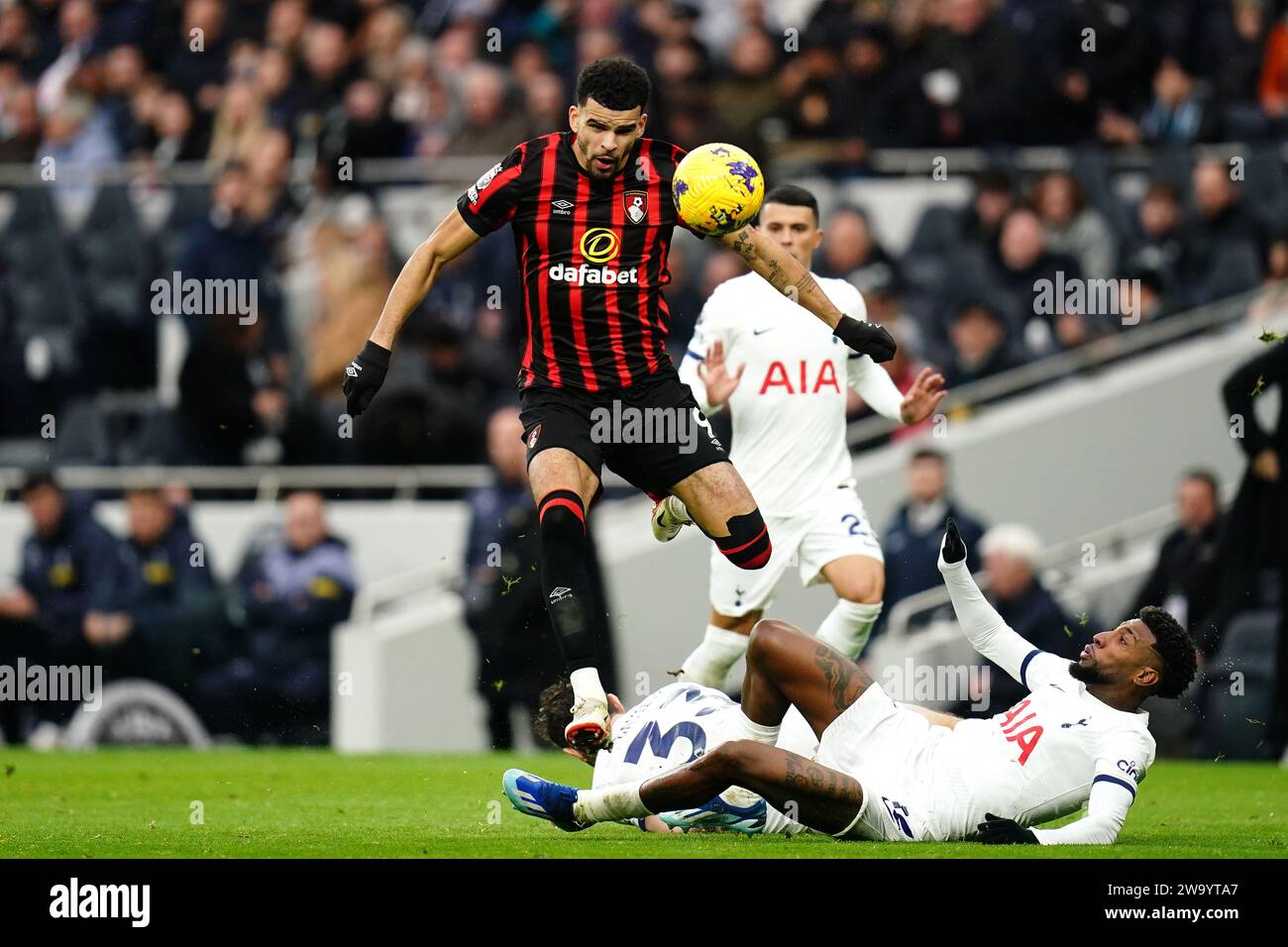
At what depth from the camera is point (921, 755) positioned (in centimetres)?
792

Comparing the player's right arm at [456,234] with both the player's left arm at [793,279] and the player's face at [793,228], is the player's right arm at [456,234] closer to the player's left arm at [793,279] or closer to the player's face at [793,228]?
the player's left arm at [793,279]

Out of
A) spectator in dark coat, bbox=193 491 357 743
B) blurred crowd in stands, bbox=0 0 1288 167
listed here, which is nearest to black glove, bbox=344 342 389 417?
spectator in dark coat, bbox=193 491 357 743

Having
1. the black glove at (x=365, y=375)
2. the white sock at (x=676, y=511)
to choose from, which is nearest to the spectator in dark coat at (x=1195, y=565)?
the white sock at (x=676, y=511)

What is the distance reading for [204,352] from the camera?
15.0m

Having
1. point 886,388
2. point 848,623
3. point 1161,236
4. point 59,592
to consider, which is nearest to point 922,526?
point 886,388

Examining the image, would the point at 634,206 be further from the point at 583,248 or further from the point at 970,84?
the point at 970,84

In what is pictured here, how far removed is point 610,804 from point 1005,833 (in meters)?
1.45

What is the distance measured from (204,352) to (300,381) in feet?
2.50

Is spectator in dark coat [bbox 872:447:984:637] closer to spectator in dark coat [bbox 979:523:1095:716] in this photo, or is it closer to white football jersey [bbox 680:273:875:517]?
spectator in dark coat [bbox 979:523:1095:716]

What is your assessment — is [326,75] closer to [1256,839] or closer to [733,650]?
[733,650]

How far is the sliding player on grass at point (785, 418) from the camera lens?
1019 centimetres

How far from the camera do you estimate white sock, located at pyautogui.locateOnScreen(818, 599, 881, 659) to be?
9.99 m

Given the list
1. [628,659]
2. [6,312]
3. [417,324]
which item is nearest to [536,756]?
[628,659]

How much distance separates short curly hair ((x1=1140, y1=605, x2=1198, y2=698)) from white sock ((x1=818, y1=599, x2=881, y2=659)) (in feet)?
7.52
